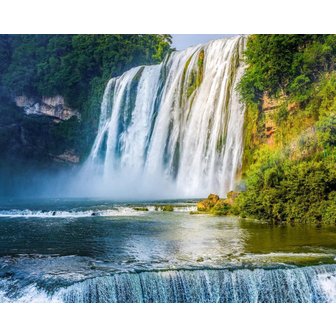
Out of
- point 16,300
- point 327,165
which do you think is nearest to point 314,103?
point 327,165

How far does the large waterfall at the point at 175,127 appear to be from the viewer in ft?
41.0

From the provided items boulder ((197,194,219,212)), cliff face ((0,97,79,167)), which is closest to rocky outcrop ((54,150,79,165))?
cliff face ((0,97,79,167))

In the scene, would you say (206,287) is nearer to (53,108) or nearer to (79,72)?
(79,72)

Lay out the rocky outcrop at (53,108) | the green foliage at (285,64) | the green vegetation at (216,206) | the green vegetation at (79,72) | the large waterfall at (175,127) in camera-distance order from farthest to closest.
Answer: the rocky outcrop at (53,108), the green vegetation at (79,72), the large waterfall at (175,127), the green vegetation at (216,206), the green foliage at (285,64)

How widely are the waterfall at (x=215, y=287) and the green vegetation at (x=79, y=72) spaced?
523 inches

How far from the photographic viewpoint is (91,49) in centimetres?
1845

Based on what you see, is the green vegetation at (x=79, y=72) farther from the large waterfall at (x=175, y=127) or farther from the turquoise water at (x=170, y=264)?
the turquoise water at (x=170, y=264)

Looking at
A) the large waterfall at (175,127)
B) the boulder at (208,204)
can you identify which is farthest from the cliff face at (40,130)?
the boulder at (208,204)

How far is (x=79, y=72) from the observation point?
19344mm

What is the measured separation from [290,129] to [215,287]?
6081 mm

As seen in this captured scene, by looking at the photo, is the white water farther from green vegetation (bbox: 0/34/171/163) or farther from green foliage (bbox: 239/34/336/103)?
green vegetation (bbox: 0/34/171/163)

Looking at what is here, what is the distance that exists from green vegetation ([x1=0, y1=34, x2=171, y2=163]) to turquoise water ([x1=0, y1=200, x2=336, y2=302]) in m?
11.0

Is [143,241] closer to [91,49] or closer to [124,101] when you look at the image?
[124,101]

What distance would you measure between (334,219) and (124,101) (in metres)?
10.7
